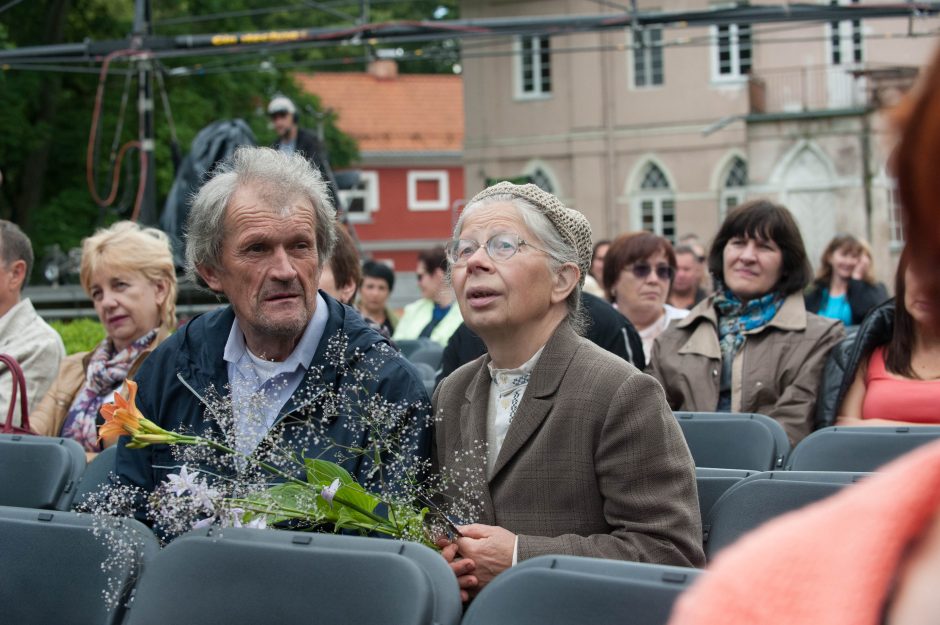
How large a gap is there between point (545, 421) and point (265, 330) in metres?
0.92

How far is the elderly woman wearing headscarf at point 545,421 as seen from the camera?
9.89 feet

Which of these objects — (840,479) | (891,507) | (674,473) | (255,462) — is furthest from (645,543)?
(891,507)

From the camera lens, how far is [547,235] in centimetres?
345

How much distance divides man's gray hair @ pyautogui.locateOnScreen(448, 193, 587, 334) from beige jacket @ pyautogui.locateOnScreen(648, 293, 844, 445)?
6.56 ft

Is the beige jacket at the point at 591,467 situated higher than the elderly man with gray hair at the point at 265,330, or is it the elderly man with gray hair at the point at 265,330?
the elderly man with gray hair at the point at 265,330

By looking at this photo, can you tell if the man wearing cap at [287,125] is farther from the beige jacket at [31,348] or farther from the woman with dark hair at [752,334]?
the woman with dark hair at [752,334]

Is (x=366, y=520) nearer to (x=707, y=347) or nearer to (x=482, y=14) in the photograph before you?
(x=707, y=347)

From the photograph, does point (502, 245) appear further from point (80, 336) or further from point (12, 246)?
point (80, 336)

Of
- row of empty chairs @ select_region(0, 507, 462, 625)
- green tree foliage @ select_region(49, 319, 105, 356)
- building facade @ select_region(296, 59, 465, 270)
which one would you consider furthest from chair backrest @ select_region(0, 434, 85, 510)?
building facade @ select_region(296, 59, 465, 270)

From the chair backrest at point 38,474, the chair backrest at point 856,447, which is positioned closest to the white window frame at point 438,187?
the chair backrest at point 38,474

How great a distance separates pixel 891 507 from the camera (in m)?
1.05

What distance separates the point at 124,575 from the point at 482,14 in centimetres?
3497

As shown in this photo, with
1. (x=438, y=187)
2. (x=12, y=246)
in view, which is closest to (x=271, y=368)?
(x=12, y=246)

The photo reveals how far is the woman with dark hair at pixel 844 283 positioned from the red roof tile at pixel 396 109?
44493 mm
